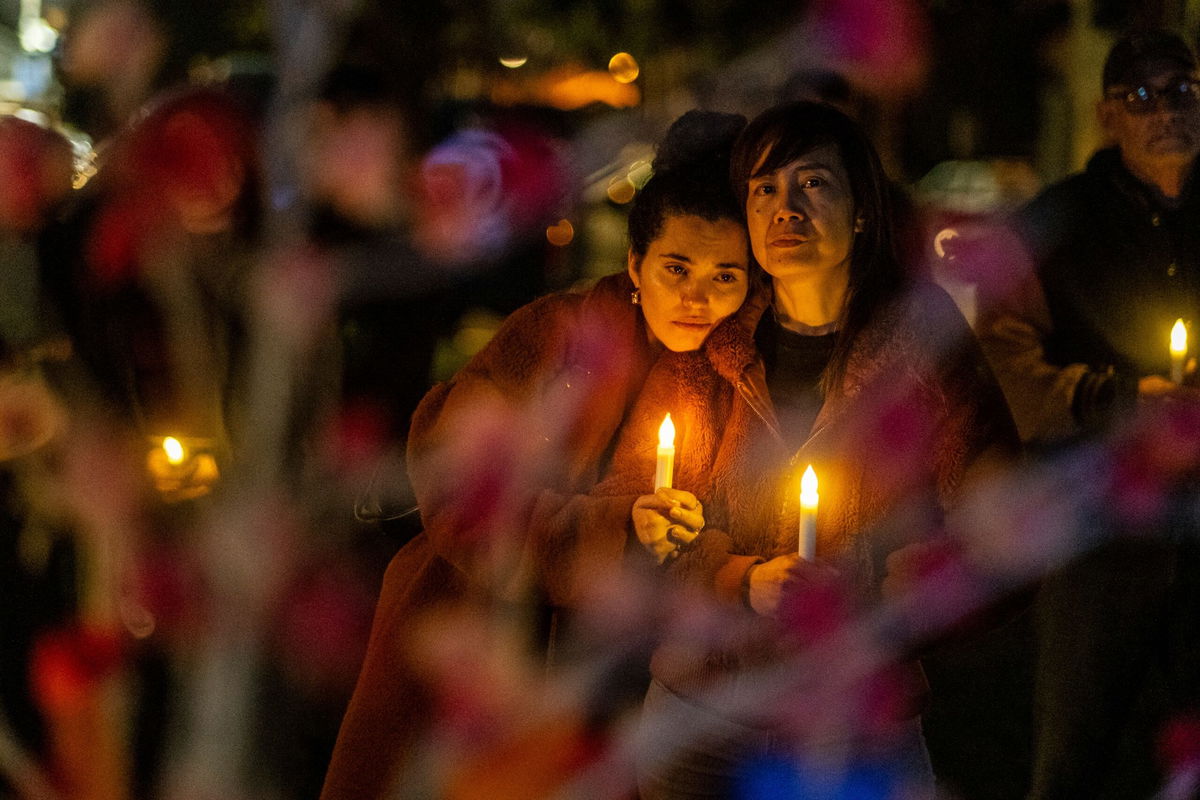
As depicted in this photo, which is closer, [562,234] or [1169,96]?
[1169,96]

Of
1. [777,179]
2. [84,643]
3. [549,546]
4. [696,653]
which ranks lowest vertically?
[84,643]

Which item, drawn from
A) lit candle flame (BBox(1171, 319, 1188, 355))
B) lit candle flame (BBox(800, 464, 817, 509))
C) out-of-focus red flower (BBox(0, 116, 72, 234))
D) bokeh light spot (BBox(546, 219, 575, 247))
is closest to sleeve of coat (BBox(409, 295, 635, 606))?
lit candle flame (BBox(800, 464, 817, 509))

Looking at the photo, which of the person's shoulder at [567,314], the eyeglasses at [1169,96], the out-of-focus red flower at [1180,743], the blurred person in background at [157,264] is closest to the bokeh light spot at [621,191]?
the out-of-focus red flower at [1180,743]

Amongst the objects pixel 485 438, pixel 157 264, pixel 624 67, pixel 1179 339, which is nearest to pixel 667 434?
pixel 485 438

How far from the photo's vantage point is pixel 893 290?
9.50ft

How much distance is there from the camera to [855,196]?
2902mm

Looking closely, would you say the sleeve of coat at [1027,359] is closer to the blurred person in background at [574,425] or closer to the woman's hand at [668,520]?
the blurred person in background at [574,425]

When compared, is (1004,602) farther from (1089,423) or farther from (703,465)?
(1089,423)

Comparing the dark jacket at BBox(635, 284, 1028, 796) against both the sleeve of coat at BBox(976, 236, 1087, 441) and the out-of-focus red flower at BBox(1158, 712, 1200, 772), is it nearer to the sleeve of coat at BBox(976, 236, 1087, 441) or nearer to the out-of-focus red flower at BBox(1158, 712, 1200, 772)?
the sleeve of coat at BBox(976, 236, 1087, 441)

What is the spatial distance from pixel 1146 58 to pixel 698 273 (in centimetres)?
175

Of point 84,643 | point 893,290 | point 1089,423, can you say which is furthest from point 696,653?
point 84,643

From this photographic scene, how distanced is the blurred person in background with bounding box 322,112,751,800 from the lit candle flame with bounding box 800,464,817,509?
37cm

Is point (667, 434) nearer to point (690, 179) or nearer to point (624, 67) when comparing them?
point (690, 179)

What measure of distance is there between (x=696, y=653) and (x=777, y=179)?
93 centimetres
